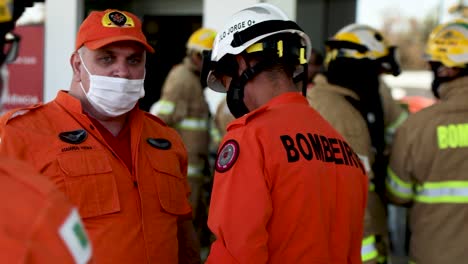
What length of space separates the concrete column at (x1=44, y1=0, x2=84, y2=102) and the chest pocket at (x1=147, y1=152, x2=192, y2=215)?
11.9ft

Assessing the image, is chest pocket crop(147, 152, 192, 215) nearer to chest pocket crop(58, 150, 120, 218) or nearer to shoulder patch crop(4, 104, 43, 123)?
chest pocket crop(58, 150, 120, 218)

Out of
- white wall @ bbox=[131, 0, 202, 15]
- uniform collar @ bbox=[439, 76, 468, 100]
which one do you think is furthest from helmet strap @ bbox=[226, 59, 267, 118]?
white wall @ bbox=[131, 0, 202, 15]

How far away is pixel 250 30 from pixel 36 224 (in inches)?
50.3

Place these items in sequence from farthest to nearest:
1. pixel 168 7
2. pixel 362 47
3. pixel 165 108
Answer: pixel 168 7, pixel 165 108, pixel 362 47

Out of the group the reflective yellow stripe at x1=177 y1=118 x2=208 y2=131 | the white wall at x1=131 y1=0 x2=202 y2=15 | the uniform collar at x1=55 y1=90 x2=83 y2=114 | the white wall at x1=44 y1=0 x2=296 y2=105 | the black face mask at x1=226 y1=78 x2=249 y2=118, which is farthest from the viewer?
the white wall at x1=131 y1=0 x2=202 y2=15

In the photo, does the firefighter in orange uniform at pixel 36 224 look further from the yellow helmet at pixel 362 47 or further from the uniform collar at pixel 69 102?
the yellow helmet at pixel 362 47

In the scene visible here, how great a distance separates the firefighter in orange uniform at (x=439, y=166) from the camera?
3.38 meters

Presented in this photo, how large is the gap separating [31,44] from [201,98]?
6.00 ft

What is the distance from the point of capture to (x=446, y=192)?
340cm

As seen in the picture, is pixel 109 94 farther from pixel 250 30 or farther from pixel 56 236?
pixel 56 236

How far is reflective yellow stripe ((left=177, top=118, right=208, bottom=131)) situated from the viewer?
562 centimetres

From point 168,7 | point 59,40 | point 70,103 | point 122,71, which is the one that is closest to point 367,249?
point 122,71

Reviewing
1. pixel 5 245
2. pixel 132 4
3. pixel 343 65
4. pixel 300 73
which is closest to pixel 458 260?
pixel 343 65

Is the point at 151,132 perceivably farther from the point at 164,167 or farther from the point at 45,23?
the point at 45,23
